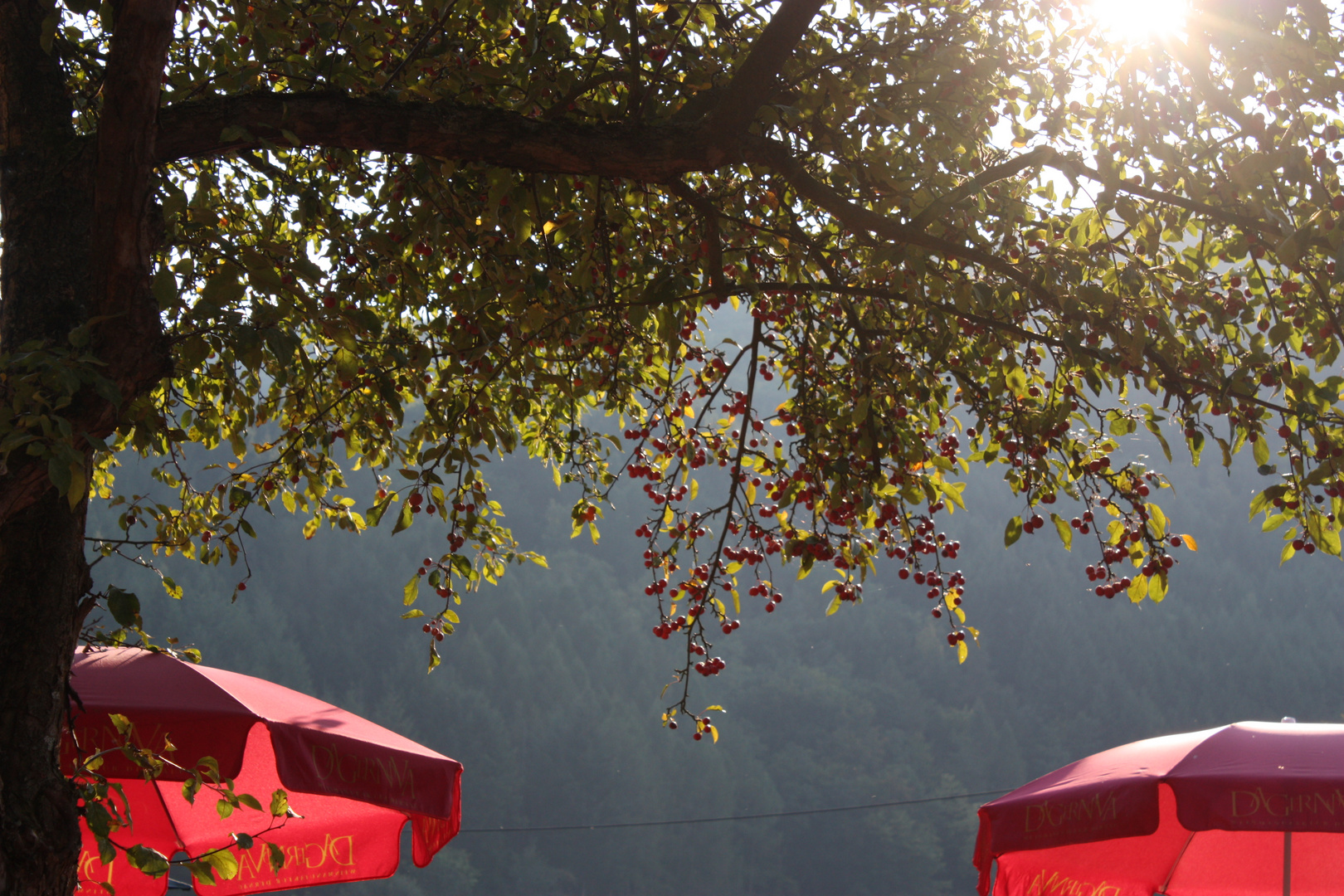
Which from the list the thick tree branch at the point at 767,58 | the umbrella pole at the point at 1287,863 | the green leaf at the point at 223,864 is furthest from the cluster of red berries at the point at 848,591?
the umbrella pole at the point at 1287,863

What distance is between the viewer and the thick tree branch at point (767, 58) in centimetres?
239

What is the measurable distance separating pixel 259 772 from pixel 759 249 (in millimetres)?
2768

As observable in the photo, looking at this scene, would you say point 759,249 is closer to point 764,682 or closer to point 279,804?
point 279,804

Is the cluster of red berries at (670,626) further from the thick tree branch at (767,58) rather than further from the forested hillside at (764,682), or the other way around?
the forested hillside at (764,682)

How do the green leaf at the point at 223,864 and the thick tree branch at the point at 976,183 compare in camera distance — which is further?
the thick tree branch at the point at 976,183

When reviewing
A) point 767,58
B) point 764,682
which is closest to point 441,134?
point 767,58

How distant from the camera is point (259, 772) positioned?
369cm

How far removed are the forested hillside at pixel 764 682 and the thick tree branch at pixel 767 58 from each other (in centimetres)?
2111

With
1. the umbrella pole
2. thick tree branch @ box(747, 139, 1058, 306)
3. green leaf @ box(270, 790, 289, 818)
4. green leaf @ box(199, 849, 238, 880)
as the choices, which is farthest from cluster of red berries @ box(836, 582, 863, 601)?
the umbrella pole

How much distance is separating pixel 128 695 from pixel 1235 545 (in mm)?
32069

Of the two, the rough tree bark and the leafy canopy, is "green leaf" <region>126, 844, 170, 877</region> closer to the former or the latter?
the rough tree bark

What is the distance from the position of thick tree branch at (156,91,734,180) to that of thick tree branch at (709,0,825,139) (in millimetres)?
130

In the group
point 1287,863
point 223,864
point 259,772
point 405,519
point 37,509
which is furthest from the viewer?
point 1287,863

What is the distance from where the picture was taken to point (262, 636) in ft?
77.6
